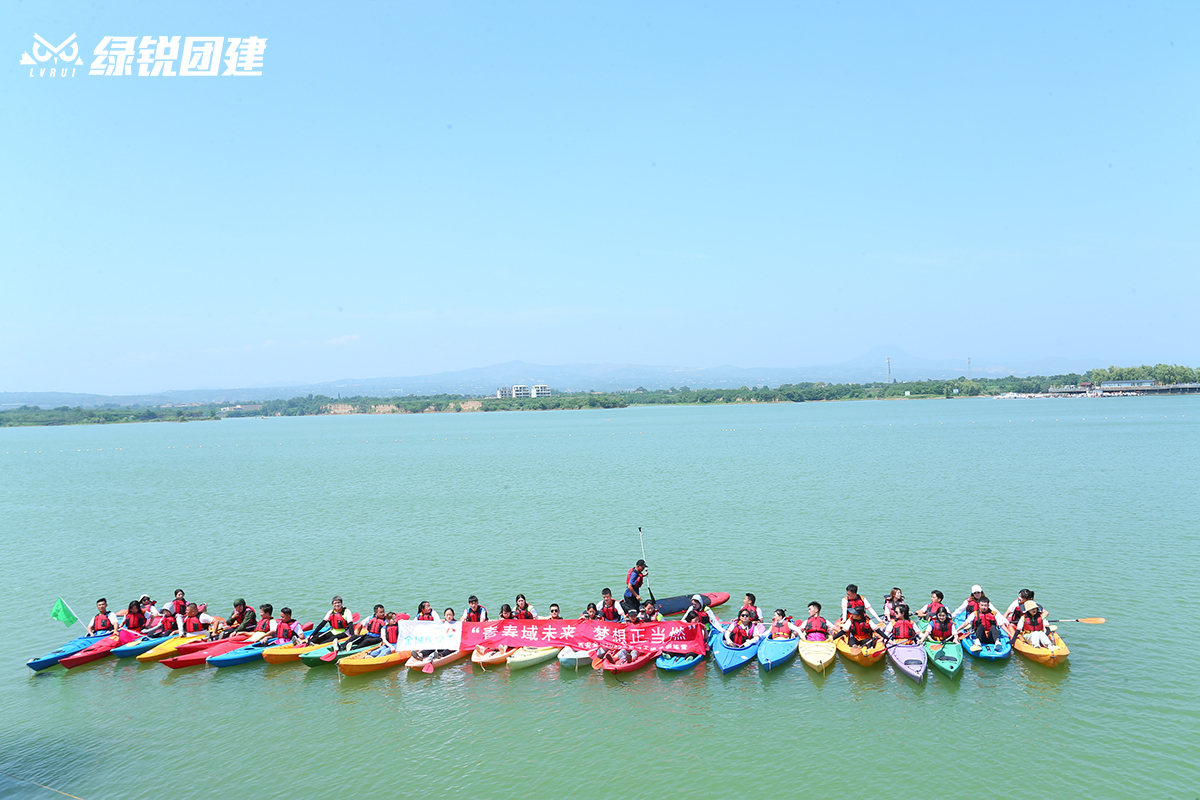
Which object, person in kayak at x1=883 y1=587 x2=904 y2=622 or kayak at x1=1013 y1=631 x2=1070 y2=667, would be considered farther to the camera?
person in kayak at x1=883 y1=587 x2=904 y2=622

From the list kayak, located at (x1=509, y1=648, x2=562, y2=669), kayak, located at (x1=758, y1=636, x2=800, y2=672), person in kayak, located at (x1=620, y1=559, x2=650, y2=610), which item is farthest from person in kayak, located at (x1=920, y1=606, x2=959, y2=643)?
kayak, located at (x1=509, y1=648, x2=562, y2=669)

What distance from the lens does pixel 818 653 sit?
55.1ft

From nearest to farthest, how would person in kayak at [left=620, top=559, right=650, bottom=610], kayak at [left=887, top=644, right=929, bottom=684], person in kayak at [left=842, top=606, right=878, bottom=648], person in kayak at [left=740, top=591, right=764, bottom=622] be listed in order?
kayak at [left=887, top=644, right=929, bottom=684] < person in kayak at [left=842, top=606, right=878, bottom=648] < person in kayak at [left=740, top=591, right=764, bottom=622] < person in kayak at [left=620, top=559, right=650, bottom=610]

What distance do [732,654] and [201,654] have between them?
12.8 m

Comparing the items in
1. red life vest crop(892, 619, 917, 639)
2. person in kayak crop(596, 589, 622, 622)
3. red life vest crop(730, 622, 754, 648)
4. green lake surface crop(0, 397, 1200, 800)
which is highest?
person in kayak crop(596, 589, 622, 622)

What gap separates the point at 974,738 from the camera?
45.5 ft

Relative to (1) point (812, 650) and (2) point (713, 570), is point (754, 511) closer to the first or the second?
(2) point (713, 570)

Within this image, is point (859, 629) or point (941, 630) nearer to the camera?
point (941, 630)

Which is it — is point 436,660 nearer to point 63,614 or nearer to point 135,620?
point 135,620

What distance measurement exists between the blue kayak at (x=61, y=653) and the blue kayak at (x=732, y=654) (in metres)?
15.6

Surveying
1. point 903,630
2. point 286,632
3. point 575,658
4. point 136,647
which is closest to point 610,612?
point 575,658

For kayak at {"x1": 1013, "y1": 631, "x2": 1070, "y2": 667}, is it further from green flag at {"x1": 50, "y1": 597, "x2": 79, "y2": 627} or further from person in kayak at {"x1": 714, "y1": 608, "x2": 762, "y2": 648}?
green flag at {"x1": 50, "y1": 597, "x2": 79, "y2": 627}

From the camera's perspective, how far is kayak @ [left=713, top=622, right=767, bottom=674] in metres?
16.9

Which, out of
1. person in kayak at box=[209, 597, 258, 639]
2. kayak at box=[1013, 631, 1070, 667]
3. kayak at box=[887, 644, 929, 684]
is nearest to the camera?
kayak at box=[887, 644, 929, 684]
